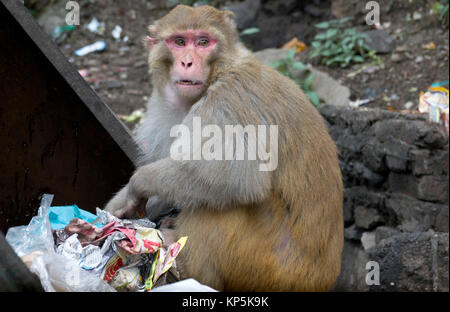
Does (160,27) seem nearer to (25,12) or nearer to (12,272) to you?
(25,12)

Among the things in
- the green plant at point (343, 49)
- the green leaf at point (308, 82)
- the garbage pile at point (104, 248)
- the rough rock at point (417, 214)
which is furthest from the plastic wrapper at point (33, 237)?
the green plant at point (343, 49)

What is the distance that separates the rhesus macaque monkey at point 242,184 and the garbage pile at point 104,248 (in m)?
0.33

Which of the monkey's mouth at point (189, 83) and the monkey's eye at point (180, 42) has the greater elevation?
the monkey's eye at point (180, 42)

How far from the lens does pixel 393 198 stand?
5.25 meters

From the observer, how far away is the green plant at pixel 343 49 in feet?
24.4

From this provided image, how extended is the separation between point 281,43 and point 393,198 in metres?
4.34

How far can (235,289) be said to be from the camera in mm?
3156

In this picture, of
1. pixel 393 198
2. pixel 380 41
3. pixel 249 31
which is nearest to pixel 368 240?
pixel 393 198

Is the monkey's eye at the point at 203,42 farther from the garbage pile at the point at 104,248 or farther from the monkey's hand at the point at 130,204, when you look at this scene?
the garbage pile at the point at 104,248


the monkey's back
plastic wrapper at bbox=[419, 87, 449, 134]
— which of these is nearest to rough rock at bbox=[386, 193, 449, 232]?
plastic wrapper at bbox=[419, 87, 449, 134]

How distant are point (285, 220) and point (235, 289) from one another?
1.55 feet

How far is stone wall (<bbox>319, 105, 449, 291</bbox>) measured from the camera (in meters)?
4.66

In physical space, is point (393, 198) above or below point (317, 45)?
below

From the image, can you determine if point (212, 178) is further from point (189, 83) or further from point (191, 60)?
point (191, 60)
